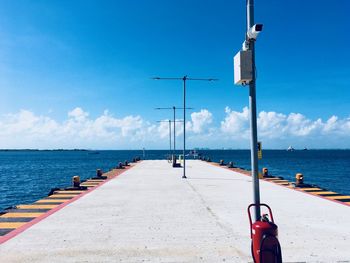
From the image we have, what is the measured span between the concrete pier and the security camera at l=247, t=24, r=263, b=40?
5002 millimetres

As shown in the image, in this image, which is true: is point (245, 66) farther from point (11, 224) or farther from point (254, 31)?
point (11, 224)

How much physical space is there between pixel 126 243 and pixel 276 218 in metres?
5.67

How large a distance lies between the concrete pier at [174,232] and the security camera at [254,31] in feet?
16.4

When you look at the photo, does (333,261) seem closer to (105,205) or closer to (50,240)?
(50,240)

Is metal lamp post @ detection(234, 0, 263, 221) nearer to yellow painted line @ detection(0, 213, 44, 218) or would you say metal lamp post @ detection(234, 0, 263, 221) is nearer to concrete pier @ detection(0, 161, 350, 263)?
concrete pier @ detection(0, 161, 350, 263)

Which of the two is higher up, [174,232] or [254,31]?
[254,31]

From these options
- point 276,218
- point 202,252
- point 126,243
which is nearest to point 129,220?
point 126,243

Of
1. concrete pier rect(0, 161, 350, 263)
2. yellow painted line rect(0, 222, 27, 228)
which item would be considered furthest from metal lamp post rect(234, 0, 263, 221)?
yellow painted line rect(0, 222, 27, 228)

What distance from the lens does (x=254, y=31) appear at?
7.27 m

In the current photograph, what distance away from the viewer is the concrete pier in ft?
26.5

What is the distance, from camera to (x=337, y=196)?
17.7 meters

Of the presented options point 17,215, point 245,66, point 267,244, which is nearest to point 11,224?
point 17,215

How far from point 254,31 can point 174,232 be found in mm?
6060

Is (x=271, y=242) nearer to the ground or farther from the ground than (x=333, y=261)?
farther from the ground
